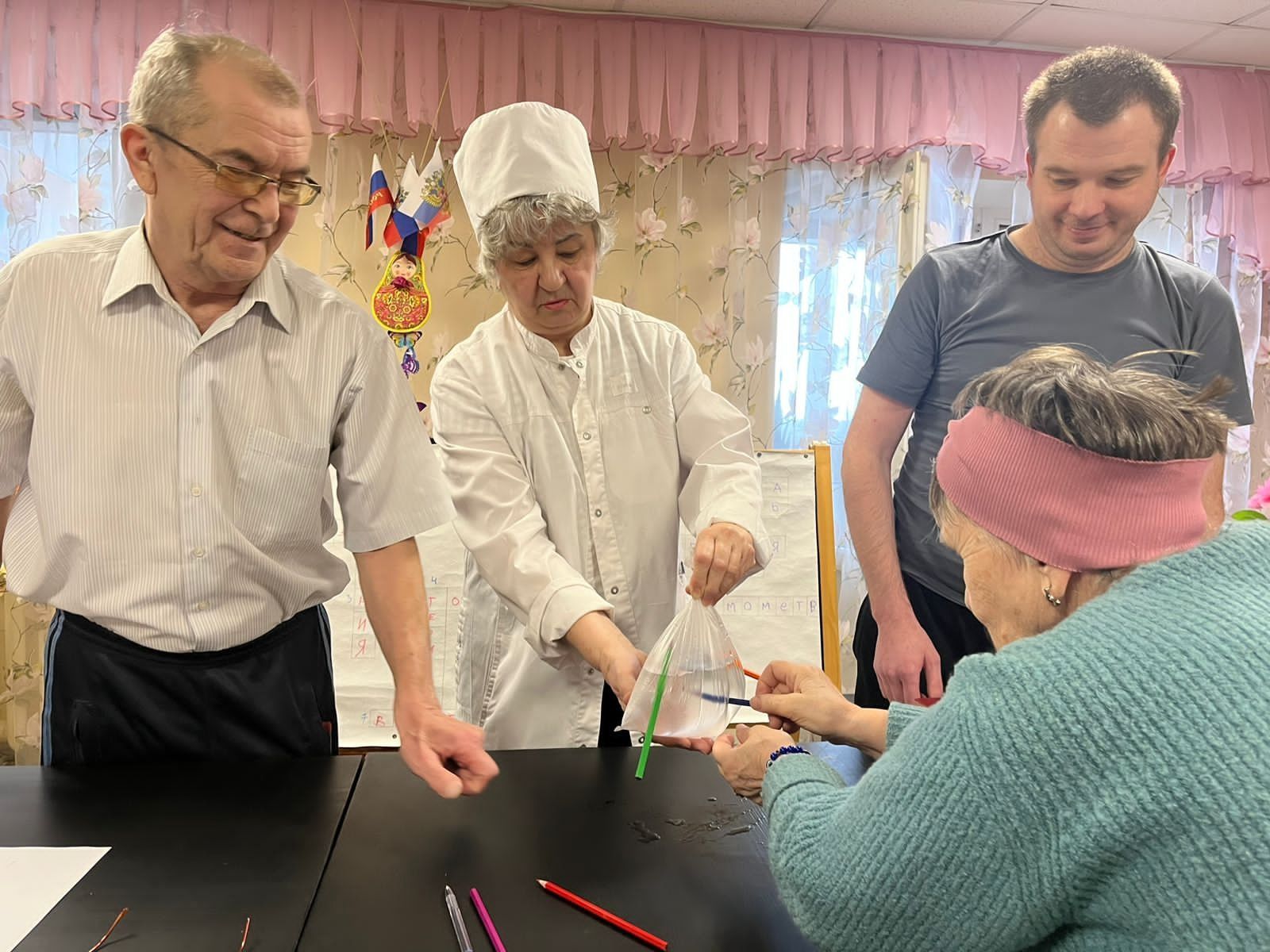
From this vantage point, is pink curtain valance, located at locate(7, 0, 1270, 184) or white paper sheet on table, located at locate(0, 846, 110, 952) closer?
white paper sheet on table, located at locate(0, 846, 110, 952)

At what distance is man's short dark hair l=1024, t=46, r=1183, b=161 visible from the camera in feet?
5.28

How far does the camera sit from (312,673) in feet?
4.83

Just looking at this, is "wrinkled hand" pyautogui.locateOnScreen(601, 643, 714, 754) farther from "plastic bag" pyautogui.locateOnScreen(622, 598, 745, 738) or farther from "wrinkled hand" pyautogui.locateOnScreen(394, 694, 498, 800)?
"wrinkled hand" pyautogui.locateOnScreen(394, 694, 498, 800)

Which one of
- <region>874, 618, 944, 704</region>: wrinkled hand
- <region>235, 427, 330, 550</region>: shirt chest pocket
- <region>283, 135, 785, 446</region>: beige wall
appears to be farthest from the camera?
<region>283, 135, 785, 446</region>: beige wall

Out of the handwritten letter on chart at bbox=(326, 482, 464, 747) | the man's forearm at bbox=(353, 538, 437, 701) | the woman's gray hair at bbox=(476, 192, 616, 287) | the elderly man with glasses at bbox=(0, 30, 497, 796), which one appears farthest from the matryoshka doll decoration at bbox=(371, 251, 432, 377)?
the man's forearm at bbox=(353, 538, 437, 701)

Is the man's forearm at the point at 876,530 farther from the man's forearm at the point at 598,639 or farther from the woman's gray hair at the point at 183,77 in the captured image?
the woman's gray hair at the point at 183,77

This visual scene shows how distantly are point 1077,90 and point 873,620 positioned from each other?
103 cm

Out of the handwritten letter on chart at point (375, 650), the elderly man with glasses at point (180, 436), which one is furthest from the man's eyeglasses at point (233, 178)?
the handwritten letter on chart at point (375, 650)

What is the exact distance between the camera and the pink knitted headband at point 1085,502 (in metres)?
0.86

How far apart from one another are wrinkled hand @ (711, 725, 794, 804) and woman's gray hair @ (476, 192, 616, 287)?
937 millimetres

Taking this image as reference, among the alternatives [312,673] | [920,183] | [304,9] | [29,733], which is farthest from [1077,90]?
[29,733]

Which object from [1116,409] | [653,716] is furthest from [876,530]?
[1116,409]

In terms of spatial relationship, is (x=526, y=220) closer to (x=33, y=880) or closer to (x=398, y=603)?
(x=398, y=603)

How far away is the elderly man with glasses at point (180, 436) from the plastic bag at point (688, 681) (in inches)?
11.3
